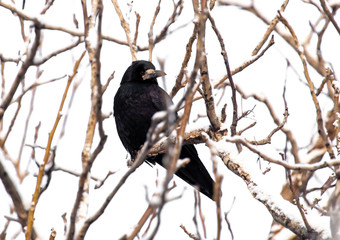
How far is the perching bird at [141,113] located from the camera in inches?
203

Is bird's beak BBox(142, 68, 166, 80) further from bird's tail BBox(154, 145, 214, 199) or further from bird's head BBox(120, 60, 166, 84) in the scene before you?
bird's tail BBox(154, 145, 214, 199)

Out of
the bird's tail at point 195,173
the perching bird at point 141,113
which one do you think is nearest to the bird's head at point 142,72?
the perching bird at point 141,113

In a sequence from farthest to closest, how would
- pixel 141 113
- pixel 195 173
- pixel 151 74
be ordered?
pixel 151 74, pixel 141 113, pixel 195 173

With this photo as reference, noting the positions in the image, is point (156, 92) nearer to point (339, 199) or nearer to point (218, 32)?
point (218, 32)

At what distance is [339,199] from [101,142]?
4.10 feet

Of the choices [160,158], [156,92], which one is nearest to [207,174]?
[160,158]

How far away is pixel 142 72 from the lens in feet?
18.1

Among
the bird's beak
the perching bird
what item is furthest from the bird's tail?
the bird's beak

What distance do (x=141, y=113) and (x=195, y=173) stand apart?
2.84 ft

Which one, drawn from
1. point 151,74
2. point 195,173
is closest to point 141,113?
point 151,74

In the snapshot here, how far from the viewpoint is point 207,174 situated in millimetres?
5078

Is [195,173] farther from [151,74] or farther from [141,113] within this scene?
[151,74]

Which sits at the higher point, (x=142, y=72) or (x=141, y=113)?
Result: (x=142, y=72)

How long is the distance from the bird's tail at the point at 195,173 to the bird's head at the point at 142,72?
3.02 ft
